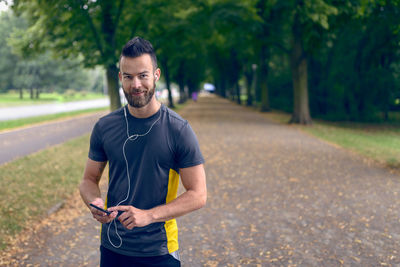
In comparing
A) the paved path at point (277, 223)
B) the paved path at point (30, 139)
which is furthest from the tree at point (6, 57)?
the paved path at point (277, 223)

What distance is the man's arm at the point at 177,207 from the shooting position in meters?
1.95

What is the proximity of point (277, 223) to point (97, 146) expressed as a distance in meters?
4.18

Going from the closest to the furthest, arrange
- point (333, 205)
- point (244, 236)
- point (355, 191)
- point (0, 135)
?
1. point (244, 236)
2. point (333, 205)
3. point (355, 191)
4. point (0, 135)

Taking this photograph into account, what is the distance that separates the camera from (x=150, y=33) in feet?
58.6

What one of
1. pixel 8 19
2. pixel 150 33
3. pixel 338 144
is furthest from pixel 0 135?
pixel 8 19

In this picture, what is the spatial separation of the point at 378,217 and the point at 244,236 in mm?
2303

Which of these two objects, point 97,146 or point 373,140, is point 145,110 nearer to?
point 97,146

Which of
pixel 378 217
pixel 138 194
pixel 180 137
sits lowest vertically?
pixel 378 217

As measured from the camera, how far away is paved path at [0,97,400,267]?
15.2 ft

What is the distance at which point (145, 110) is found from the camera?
2.10 meters

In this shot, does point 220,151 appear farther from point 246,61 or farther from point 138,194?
point 246,61

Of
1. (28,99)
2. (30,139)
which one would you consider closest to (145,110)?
(30,139)

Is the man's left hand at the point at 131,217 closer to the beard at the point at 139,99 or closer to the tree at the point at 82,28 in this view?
the beard at the point at 139,99

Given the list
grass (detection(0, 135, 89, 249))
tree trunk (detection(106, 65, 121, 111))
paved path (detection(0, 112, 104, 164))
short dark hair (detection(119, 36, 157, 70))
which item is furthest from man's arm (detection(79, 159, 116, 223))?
tree trunk (detection(106, 65, 121, 111))
